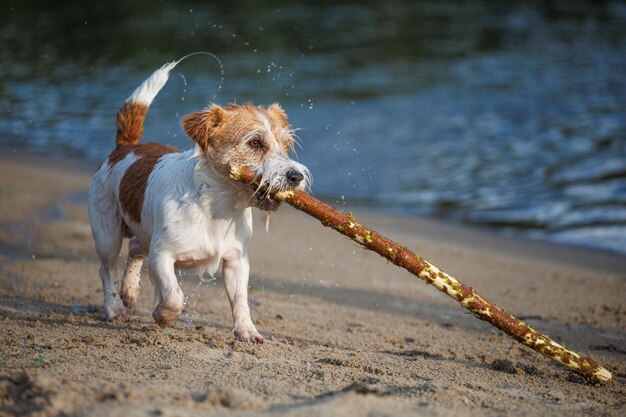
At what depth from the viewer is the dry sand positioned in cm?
415

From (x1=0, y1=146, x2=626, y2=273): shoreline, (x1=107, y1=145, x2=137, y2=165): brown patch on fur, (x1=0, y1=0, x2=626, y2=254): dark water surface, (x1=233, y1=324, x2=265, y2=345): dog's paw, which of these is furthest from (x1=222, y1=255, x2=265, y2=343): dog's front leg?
(x1=0, y1=0, x2=626, y2=254): dark water surface

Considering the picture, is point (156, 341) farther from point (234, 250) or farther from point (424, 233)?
point (424, 233)

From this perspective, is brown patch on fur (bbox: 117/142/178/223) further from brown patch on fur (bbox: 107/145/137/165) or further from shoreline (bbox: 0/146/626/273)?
shoreline (bbox: 0/146/626/273)

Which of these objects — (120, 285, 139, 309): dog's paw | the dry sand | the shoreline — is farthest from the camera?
the shoreline

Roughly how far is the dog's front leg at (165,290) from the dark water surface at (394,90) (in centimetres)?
548

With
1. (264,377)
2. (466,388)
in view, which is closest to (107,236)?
(264,377)

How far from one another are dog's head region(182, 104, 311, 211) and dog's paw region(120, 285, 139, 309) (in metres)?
1.62

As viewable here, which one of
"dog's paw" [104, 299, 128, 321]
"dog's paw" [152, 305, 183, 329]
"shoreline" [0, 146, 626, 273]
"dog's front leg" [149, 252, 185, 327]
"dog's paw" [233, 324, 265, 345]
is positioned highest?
"shoreline" [0, 146, 626, 273]

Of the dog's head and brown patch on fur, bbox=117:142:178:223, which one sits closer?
the dog's head

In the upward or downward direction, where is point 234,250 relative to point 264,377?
upward

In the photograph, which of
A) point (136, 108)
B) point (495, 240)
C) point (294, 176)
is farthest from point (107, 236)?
point (495, 240)

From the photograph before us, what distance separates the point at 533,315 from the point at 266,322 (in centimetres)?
239

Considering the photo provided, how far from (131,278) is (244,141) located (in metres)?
1.80

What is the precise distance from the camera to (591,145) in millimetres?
13695
